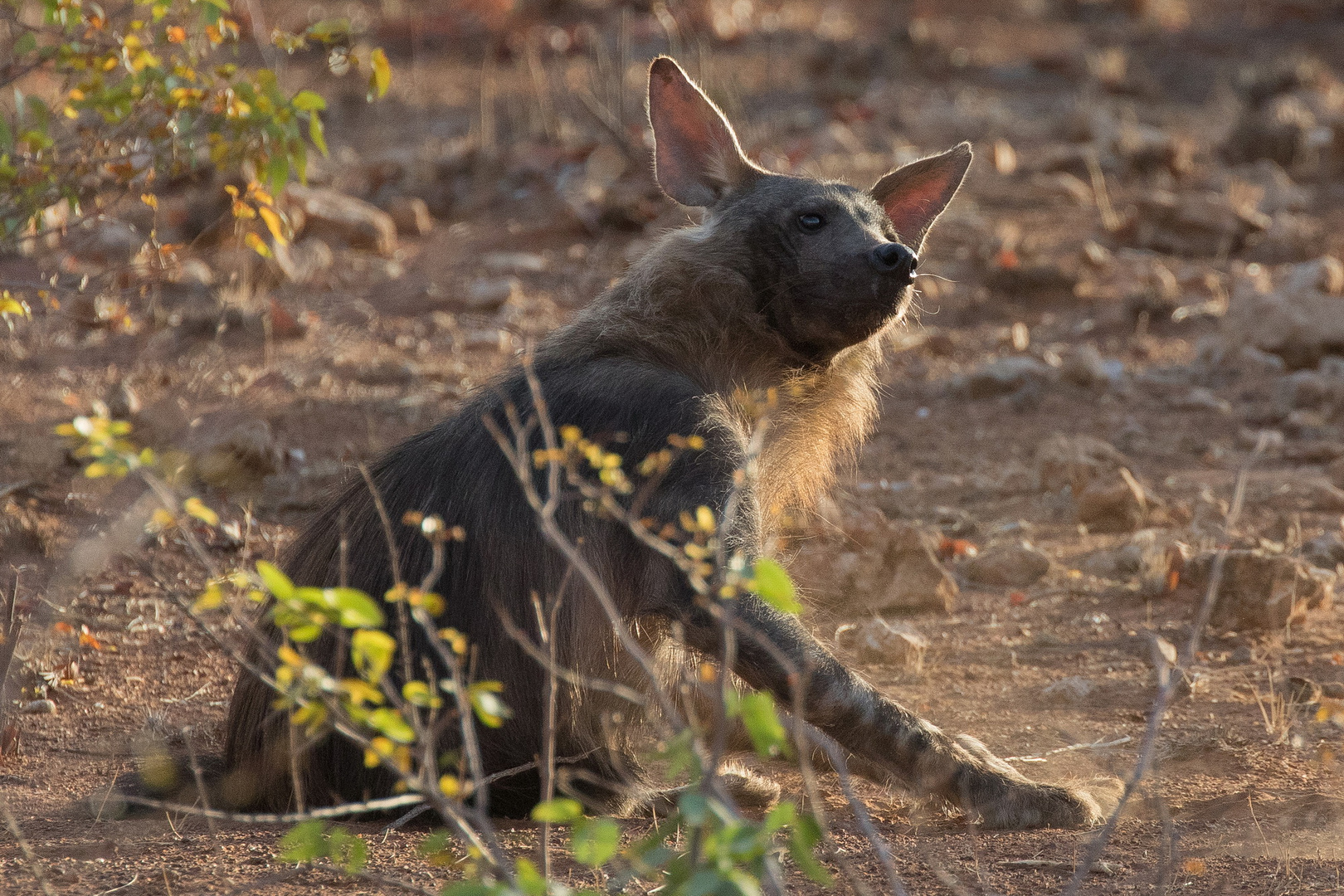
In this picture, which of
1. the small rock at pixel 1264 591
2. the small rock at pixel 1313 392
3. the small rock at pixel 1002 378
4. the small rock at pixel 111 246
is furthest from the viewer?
the small rock at pixel 111 246

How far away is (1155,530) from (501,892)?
452 cm

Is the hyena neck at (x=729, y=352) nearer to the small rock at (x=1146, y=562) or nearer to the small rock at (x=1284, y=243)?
the small rock at (x=1146, y=562)

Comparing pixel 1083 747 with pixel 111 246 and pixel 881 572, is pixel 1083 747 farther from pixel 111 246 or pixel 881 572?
pixel 111 246

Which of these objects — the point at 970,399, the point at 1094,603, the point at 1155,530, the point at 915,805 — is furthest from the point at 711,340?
the point at 970,399

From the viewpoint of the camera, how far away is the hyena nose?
4078mm

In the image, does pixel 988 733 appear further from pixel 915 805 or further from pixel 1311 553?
pixel 1311 553

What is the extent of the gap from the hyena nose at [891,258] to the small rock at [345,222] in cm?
542

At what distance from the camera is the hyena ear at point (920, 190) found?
4824mm

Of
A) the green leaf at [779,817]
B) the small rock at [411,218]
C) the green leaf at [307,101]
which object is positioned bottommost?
the small rock at [411,218]

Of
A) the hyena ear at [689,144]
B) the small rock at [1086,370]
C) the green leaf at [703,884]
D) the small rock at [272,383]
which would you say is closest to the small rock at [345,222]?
the small rock at [272,383]

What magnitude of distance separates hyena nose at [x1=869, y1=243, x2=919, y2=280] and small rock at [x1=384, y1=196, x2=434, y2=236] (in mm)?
5779

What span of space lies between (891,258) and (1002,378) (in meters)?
3.59

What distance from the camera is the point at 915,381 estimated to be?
7770mm

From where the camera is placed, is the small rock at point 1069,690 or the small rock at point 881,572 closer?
the small rock at point 1069,690
